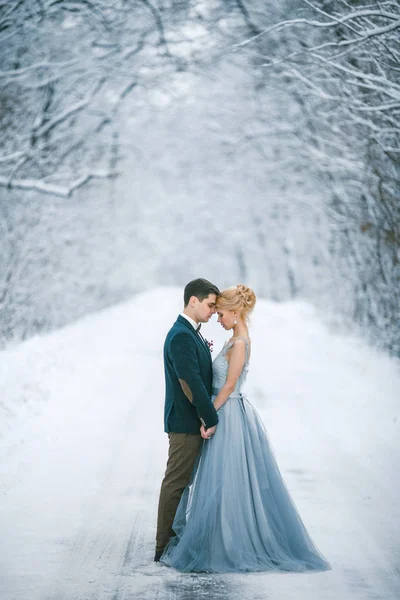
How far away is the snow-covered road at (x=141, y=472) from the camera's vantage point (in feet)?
16.9

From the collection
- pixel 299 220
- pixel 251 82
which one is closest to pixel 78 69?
pixel 251 82

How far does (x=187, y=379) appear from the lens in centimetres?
537

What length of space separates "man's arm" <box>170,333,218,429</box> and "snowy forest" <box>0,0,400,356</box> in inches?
166

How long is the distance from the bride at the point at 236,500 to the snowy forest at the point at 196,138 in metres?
4.07

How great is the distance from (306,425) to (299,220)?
25.0 metres

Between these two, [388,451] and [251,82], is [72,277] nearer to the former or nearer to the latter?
[251,82]

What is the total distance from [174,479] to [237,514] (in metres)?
0.49

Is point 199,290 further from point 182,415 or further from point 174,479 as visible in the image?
point 174,479

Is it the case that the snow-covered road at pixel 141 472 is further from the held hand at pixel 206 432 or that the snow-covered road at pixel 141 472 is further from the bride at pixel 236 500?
the held hand at pixel 206 432

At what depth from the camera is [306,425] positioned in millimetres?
11086

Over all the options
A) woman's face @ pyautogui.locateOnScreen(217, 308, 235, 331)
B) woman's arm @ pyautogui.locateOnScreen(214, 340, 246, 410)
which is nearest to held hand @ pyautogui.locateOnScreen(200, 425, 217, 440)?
woman's arm @ pyautogui.locateOnScreen(214, 340, 246, 410)

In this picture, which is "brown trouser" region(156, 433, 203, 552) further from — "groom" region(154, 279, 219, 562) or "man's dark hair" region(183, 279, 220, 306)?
"man's dark hair" region(183, 279, 220, 306)

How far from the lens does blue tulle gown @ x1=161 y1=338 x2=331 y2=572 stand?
5324 mm

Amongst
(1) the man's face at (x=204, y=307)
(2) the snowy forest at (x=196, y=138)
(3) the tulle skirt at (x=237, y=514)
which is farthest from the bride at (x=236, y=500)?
(2) the snowy forest at (x=196, y=138)
